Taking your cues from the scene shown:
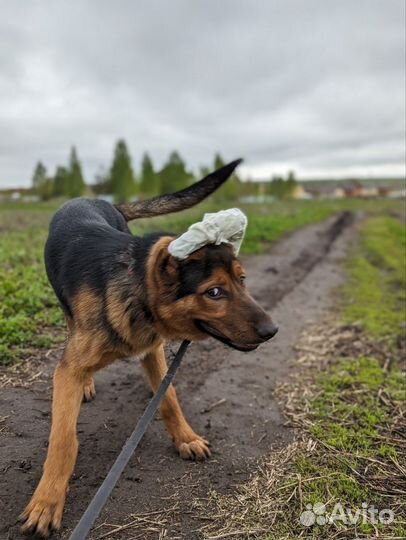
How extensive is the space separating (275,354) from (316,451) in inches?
104

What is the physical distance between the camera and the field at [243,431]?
3.53 metres

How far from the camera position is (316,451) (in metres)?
4.43

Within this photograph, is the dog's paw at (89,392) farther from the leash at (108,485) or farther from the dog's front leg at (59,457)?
the leash at (108,485)

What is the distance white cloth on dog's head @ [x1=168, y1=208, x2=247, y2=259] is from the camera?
3.39 metres

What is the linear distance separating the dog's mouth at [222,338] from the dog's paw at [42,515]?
5.05ft

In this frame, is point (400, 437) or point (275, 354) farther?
point (275, 354)

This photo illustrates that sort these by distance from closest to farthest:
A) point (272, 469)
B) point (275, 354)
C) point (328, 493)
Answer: point (328, 493), point (272, 469), point (275, 354)

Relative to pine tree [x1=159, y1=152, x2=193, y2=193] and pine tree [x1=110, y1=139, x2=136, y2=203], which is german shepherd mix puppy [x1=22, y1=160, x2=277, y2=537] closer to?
pine tree [x1=159, y1=152, x2=193, y2=193]

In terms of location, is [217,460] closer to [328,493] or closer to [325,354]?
[328,493]

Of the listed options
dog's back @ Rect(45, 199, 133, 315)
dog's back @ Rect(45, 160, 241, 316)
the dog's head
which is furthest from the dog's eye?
dog's back @ Rect(45, 199, 133, 315)

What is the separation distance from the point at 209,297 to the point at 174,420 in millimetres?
1541

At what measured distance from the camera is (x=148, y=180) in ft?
235

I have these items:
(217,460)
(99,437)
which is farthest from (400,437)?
(99,437)

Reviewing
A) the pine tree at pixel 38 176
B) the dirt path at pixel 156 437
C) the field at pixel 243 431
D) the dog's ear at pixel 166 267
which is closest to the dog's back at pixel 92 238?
the dog's ear at pixel 166 267
